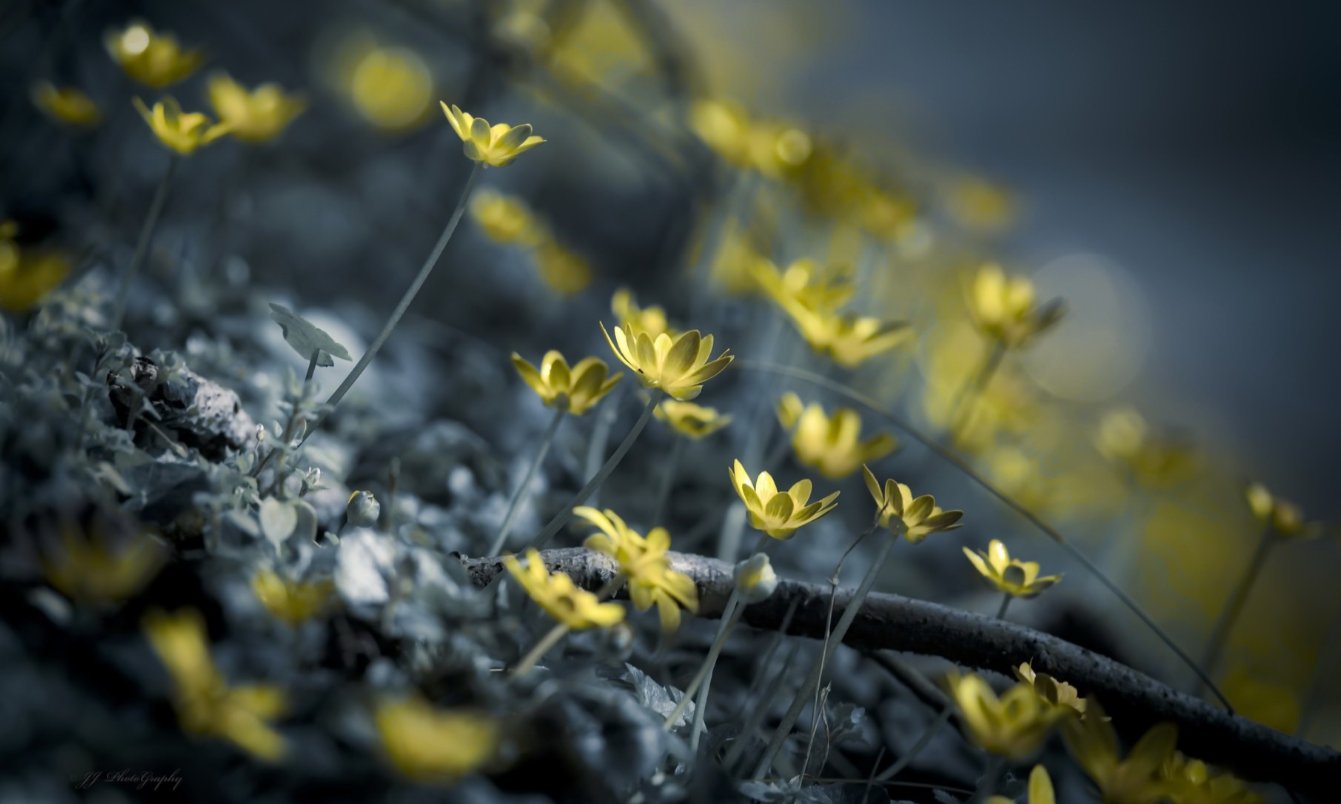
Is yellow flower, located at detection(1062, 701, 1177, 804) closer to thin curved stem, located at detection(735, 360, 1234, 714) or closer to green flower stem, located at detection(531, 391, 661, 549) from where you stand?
thin curved stem, located at detection(735, 360, 1234, 714)

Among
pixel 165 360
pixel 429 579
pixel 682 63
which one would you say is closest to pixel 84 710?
pixel 429 579

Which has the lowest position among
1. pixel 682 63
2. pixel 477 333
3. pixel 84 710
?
pixel 477 333

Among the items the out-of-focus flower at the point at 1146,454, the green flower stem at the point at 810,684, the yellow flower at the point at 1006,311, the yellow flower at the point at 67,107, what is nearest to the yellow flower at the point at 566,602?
the green flower stem at the point at 810,684

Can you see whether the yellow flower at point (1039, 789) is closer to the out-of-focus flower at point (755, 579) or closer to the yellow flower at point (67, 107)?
the out-of-focus flower at point (755, 579)

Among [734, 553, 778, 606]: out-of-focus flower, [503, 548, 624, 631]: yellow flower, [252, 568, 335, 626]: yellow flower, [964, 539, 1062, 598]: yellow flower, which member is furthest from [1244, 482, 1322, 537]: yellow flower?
[252, 568, 335, 626]: yellow flower

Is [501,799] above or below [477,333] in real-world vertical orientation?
above

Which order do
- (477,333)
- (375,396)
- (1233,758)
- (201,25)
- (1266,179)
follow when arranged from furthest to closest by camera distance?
1. (1266,179)
2. (201,25)
3. (477,333)
4. (375,396)
5. (1233,758)

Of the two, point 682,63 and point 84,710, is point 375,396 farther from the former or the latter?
point 682,63
